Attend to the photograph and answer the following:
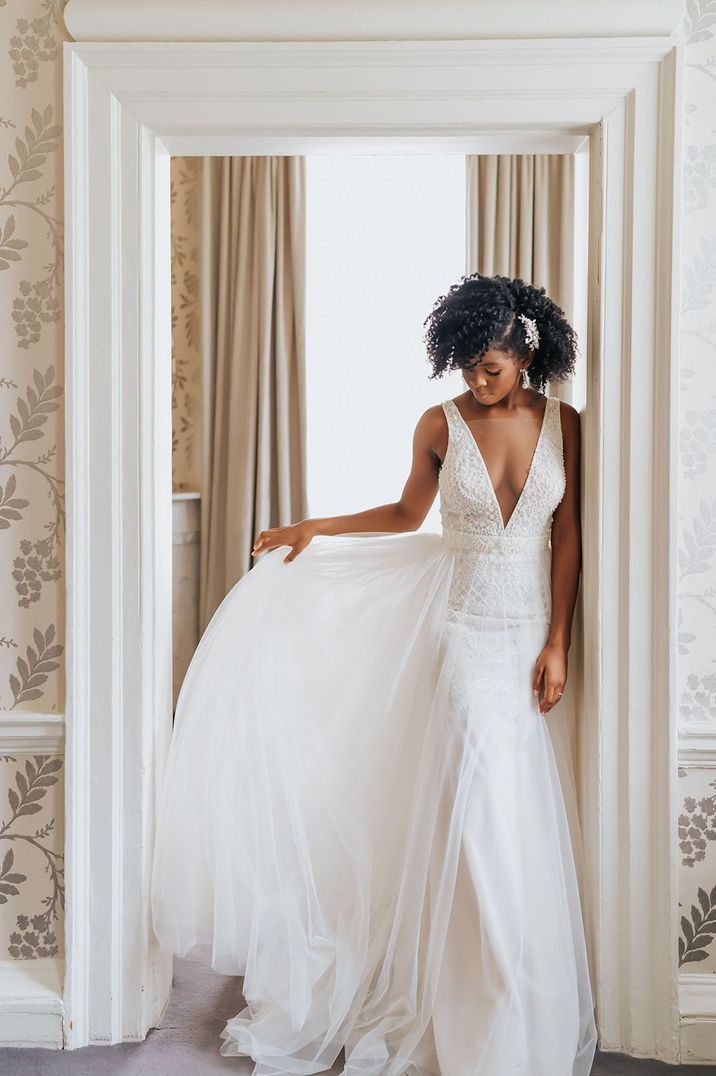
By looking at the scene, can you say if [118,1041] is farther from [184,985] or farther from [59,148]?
[59,148]

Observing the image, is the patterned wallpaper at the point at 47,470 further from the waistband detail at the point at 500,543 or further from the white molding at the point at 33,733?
the waistband detail at the point at 500,543

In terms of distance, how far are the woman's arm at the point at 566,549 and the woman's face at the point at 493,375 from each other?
18 centimetres

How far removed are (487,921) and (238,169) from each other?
331 centimetres

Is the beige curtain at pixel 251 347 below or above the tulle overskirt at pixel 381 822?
above

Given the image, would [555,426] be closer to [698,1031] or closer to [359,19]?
[359,19]

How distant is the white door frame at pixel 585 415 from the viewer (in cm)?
221

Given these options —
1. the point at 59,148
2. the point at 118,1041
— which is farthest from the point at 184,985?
the point at 59,148

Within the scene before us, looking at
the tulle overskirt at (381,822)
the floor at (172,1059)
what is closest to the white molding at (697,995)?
the floor at (172,1059)

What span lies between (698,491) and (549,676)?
1.86ft

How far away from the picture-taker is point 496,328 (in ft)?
7.36

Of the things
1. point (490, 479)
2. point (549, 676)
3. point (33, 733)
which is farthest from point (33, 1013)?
point (490, 479)

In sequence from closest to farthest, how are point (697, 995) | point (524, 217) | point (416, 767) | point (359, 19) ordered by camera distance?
point (359, 19) → point (697, 995) → point (416, 767) → point (524, 217)

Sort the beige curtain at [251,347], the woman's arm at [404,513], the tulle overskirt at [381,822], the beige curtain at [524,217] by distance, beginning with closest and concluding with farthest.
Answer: the tulle overskirt at [381,822] < the woman's arm at [404,513] < the beige curtain at [524,217] < the beige curtain at [251,347]

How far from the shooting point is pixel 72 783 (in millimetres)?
2305
